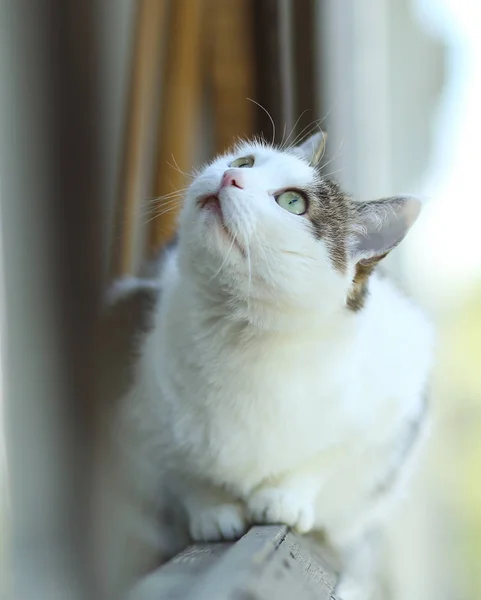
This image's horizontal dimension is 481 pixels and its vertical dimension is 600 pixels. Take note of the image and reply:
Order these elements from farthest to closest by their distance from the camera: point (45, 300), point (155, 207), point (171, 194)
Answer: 1. point (155, 207)
2. point (171, 194)
3. point (45, 300)

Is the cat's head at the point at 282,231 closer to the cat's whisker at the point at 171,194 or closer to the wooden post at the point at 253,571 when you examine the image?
the cat's whisker at the point at 171,194

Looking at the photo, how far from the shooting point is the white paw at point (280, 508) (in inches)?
32.3

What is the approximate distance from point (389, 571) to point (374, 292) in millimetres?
614

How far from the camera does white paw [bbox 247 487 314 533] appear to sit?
2.69 feet

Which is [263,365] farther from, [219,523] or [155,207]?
[155,207]

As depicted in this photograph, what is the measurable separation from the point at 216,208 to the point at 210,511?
0.41 meters

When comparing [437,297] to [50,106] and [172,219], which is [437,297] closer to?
[172,219]

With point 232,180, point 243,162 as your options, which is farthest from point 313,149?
point 232,180

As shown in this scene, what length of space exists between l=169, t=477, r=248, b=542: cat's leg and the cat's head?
0.30 m

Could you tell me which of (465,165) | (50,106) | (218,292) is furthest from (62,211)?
(465,165)

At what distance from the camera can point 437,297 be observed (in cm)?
122

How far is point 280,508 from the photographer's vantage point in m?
0.82

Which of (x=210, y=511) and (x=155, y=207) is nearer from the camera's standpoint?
(x=210, y=511)

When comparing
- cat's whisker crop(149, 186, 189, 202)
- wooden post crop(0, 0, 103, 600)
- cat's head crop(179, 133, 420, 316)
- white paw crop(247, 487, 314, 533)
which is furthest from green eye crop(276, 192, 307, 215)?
white paw crop(247, 487, 314, 533)
